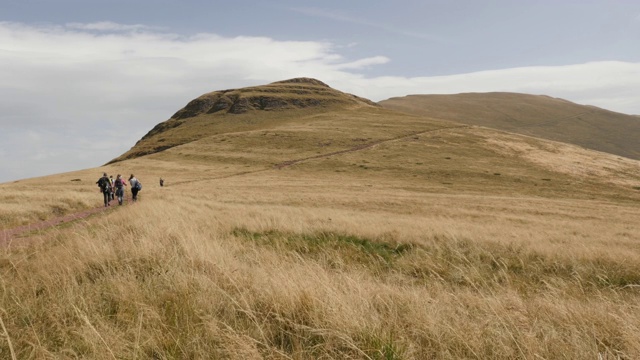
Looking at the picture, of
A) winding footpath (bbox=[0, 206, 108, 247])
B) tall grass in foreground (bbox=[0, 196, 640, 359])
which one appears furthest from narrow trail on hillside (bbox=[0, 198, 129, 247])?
tall grass in foreground (bbox=[0, 196, 640, 359])

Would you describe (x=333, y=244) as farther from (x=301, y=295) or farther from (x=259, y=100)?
(x=259, y=100)

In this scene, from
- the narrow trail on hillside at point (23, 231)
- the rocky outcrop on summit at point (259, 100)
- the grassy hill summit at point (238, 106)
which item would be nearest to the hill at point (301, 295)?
the narrow trail on hillside at point (23, 231)

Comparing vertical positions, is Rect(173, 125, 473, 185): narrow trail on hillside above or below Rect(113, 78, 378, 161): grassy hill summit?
below

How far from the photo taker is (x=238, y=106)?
160125 mm

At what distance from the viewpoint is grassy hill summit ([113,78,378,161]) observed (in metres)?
139

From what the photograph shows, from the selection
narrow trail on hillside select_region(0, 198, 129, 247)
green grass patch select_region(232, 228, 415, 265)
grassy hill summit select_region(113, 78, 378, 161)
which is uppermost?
grassy hill summit select_region(113, 78, 378, 161)

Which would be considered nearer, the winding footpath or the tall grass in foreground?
the tall grass in foreground

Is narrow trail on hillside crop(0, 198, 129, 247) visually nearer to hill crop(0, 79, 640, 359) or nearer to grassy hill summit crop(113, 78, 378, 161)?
hill crop(0, 79, 640, 359)

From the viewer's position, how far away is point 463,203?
40.0 metres

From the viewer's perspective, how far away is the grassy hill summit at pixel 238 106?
139m

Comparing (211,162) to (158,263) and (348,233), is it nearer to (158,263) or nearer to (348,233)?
(348,233)

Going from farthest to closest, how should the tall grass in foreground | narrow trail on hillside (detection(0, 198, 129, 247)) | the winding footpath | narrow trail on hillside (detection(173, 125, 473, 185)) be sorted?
narrow trail on hillside (detection(173, 125, 473, 185)), narrow trail on hillside (detection(0, 198, 129, 247)), the winding footpath, the tall grass in foreground

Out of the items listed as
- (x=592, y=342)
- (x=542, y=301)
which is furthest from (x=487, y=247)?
(x=592, y=342)

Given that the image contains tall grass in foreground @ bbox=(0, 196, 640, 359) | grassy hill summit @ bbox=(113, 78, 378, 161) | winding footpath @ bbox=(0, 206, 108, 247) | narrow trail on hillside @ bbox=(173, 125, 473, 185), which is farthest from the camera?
grassy hill summit @ bbox=(113, 78, 378, 161)
